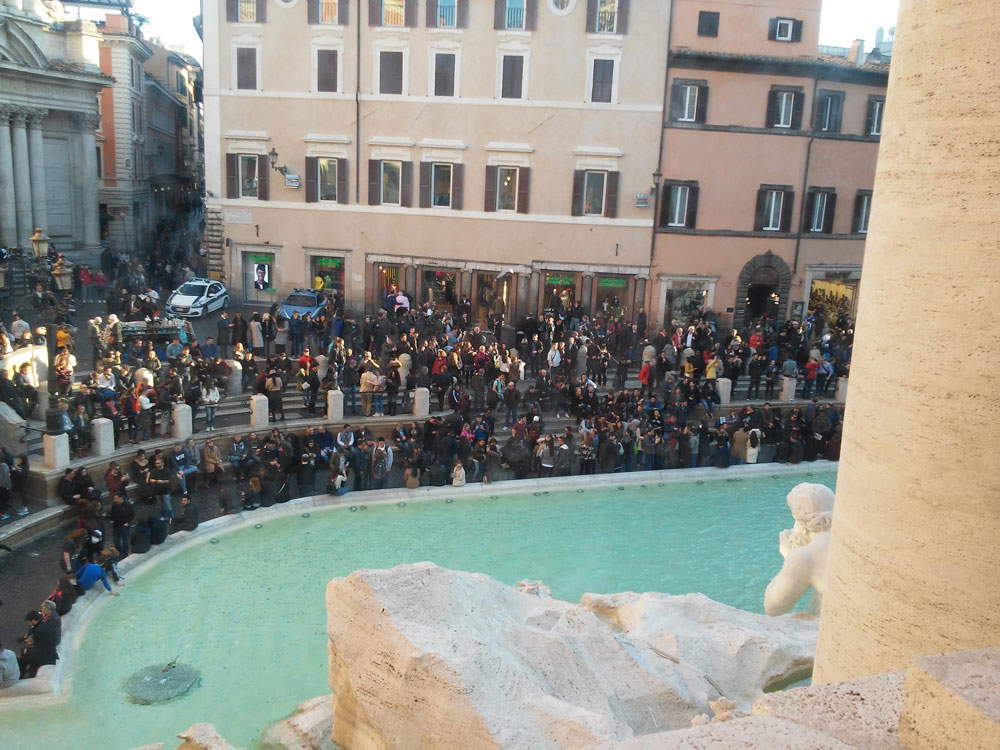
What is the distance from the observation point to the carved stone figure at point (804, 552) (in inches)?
384

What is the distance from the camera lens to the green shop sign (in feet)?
104

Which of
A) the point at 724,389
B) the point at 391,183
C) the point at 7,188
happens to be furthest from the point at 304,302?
the point at 7,188

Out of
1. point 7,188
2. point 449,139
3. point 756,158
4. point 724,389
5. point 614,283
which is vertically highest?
point 449,139

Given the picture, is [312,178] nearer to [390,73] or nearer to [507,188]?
[390,73]

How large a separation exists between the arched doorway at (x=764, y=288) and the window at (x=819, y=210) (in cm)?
160

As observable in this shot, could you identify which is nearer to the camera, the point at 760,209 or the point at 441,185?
the point at 760,209

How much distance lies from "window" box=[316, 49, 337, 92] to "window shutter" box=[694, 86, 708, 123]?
38.5ft

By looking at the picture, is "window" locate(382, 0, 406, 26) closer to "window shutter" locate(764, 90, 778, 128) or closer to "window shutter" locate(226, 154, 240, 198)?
"window shutter" locate(226, 154, 240, 198)

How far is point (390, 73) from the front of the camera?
30922mm

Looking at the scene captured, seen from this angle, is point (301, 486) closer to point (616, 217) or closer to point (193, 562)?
point (193, 562)

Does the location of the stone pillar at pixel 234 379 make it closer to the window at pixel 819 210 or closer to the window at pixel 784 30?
the window at pixel 819 210

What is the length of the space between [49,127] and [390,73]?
15478 mm

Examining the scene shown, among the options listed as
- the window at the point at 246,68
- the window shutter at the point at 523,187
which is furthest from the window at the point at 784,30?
the window at the point at 246,68

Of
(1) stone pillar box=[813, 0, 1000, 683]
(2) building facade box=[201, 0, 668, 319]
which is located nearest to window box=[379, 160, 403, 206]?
(2) building facade box=[201, 0, 668, 319]
